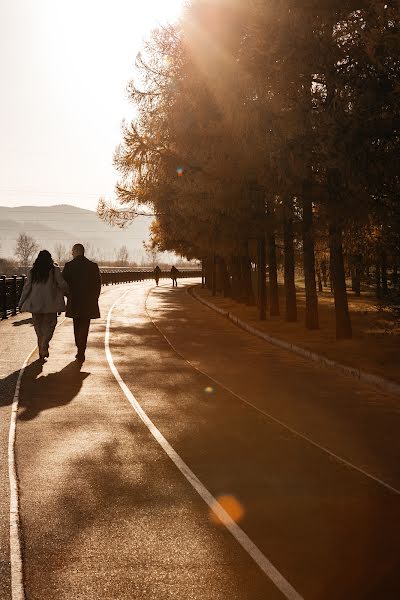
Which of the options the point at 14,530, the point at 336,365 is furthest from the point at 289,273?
the point at 14,530

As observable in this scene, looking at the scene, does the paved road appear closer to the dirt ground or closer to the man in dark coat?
the man in dark coat

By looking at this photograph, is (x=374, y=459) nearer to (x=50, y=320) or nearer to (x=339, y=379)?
(x=339, y=379)

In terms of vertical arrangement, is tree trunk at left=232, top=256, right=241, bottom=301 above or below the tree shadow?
above

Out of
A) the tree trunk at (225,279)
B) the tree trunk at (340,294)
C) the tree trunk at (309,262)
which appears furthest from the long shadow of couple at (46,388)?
the tree trunk at (225,279)

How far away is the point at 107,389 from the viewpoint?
13.3m

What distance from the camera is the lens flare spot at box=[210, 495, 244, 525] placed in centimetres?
632

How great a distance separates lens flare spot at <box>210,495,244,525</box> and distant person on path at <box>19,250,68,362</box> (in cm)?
919

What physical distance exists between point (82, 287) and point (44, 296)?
75cm

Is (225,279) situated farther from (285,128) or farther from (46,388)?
(46,388)

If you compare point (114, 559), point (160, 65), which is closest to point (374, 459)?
point (114, 559)

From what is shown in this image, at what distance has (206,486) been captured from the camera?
24.0ft

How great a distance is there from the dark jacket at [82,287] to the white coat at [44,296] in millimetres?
222

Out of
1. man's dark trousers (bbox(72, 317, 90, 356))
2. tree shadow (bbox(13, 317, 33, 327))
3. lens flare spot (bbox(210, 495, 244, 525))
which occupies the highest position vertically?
man's dark trousers (bbox(72, 317, 90, 356))

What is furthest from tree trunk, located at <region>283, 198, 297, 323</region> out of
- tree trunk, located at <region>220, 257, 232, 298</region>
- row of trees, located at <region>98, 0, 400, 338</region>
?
tree trunk, located at <region>220, 257, 232, 298</region>
